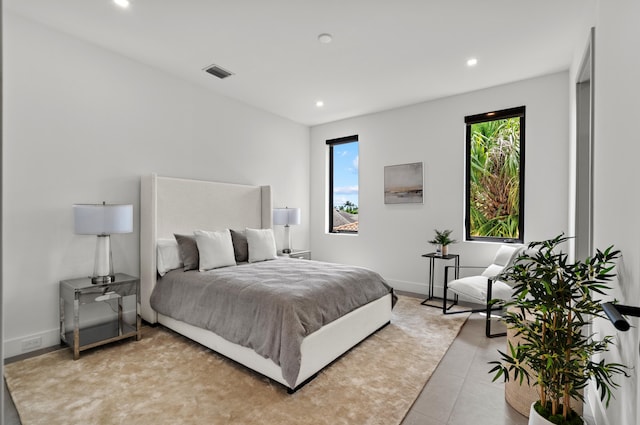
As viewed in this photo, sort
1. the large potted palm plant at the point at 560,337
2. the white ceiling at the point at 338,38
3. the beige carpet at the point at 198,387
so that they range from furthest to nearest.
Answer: the white ceiling at the point at 338,38, the beige carpet at the point at 198,387, the large potted palm plant at the point at 560,337

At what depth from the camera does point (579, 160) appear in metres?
3.16

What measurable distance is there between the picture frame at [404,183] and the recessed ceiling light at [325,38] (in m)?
2.43

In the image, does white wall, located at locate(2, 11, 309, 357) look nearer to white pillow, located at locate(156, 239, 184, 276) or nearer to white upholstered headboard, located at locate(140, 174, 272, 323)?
white upholstered headboard, located at locate(140, 174, 272, 323)

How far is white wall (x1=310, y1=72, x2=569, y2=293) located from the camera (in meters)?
3.95

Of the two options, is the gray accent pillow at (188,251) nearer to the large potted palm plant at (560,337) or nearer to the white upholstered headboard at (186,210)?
the white upholstered headboard at (186,210)

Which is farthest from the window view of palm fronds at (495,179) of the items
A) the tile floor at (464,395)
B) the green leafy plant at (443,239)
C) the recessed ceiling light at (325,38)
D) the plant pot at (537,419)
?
the plant pot at (537,419)

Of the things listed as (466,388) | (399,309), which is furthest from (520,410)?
(399,309)

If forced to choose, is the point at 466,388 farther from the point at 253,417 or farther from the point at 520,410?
the point at 253,417

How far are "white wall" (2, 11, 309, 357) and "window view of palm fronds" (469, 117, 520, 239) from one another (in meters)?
3.74

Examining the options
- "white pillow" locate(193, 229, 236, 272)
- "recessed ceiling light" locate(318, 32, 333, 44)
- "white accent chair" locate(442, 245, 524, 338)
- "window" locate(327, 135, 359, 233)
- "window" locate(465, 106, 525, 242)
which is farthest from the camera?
"window" locate(327, 135, 359, 233)

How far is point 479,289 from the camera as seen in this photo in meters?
3.54

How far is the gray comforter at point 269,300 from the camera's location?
242cm

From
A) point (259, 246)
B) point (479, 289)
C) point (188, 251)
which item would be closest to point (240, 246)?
point (259, 246)

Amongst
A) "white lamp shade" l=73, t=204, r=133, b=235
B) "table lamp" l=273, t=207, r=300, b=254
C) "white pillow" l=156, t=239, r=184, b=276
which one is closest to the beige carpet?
"white pillow" l=156, t=239, r=184, b=276
